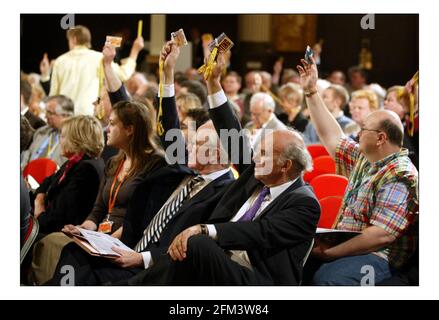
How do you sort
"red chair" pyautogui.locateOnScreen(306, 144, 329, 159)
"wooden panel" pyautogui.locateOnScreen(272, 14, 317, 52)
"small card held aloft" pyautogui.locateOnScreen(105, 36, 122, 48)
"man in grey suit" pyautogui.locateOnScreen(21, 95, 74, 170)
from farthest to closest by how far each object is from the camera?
"wooden panel" pyautogui.locateOnScreen(272, 14, 317, 52), "man in grey suit" pyautogui.locateOnScreen(21, 95, 74, 170), "red chair" pyautogui.locateOnScreen(306, 144, 329, 159), "small card held aloft" pyautogui.locateOnScreen(105, 36, 122, 48)

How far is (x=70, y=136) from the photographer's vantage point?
5.36 m

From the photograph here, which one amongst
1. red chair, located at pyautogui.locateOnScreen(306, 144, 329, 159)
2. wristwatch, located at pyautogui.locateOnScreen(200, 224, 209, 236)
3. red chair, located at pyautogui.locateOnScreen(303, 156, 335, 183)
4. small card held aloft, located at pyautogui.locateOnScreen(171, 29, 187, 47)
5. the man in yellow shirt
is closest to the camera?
wristwatch, located at pyautogui.locateOnScreen(200, 224, 209, 236)

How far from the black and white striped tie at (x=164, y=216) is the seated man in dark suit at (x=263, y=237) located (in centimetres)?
42

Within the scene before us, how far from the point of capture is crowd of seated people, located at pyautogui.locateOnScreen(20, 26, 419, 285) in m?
3.85

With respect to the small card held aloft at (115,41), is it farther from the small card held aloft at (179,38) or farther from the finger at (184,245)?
the finger at (184,245)

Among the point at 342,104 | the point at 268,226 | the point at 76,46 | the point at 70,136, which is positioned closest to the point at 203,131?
the point at 268,226

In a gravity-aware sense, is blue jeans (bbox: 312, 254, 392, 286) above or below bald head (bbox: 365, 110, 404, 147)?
below

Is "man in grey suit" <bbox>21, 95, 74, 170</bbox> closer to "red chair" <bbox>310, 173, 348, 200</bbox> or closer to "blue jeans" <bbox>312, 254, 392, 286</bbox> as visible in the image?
"red chair" <bbox>310, 173, 348, 200</bbox>

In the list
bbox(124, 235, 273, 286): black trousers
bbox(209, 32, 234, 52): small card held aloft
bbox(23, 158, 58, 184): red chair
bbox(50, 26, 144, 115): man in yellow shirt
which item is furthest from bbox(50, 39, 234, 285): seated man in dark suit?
bbox(50, 26, 144, 115): man in yellow shirt

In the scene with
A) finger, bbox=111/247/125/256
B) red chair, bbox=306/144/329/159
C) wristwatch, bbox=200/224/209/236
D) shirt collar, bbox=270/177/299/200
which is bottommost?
finger, bbox=111/247/125/256

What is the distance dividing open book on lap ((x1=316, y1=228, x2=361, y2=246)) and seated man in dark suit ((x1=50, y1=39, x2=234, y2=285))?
0.59 meters

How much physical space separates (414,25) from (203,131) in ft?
42.7

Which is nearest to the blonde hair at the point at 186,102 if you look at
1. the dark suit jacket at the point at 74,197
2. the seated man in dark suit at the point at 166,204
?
the dark suit jacket at the point at 74,197
